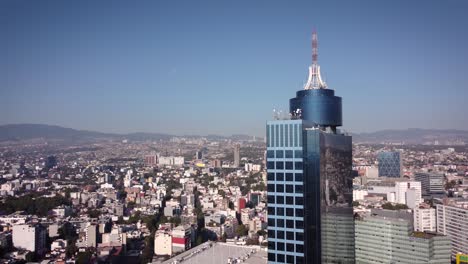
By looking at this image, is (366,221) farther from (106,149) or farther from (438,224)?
(106,149)

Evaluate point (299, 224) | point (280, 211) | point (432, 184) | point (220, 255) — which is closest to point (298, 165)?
point (280, 211)

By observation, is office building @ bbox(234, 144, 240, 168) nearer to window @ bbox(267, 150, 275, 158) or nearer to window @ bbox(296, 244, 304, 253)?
window @ bbox(267, 150, 275, 158)

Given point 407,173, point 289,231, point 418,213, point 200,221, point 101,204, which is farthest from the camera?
point 407,173

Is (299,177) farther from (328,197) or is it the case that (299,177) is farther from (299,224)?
(328,197)

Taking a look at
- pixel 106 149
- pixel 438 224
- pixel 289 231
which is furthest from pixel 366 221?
pixel 106 149

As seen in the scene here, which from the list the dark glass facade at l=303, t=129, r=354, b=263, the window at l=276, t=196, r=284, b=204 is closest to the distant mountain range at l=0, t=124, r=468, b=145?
the dark glass facade at l=303, t=129, r=354, b=263

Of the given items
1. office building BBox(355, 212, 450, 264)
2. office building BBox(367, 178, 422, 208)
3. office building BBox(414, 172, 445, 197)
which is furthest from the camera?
office building BBox(414, 172, 445, 197)

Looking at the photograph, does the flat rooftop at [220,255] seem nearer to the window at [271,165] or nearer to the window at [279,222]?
the window at [279,222]
